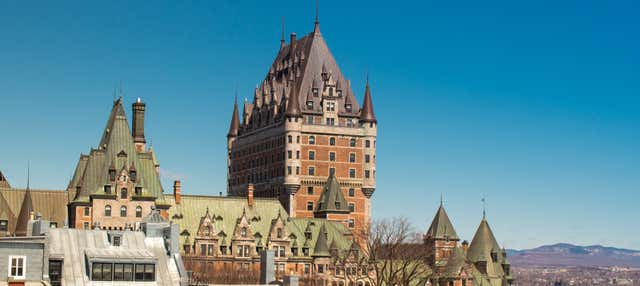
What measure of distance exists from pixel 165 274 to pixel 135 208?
8104cm

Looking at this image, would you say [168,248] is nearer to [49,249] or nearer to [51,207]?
[49,249]

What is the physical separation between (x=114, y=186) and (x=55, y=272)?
275 feet

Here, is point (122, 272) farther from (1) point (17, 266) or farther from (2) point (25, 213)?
(2) point (25, 213)

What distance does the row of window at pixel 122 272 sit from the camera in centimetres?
8600

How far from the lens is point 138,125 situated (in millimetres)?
189375

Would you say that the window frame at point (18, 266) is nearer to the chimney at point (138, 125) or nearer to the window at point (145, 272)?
the window at point (145, 272)

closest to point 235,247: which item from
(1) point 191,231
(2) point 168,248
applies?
(1) point 191,231

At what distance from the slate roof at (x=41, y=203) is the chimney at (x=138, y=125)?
18823 millimetres

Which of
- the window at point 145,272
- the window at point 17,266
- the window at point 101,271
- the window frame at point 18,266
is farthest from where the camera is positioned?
the window at point 145,272

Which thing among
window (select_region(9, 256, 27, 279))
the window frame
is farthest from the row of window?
window (select_region(9, 256, 27, 279))

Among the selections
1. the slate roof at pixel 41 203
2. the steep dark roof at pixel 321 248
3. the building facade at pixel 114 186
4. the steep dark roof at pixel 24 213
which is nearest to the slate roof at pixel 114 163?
the building facade at pixel 114 186

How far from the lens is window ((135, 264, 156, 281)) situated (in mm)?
86875

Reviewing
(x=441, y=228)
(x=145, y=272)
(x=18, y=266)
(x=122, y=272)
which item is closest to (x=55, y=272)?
(x=18, y=266)

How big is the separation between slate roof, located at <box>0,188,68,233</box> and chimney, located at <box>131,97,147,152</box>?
18823 mm
